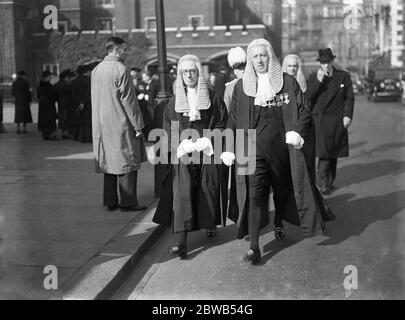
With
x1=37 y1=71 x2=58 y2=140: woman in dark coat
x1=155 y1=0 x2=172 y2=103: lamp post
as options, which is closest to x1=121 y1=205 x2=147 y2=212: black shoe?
x1=155 y1=0 x2=172 y2=103: lamp post

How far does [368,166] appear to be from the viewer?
373 inches

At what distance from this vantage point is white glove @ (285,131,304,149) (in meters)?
4.45

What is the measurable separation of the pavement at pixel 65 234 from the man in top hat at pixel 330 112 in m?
2.32

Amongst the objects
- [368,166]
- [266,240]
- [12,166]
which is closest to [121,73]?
[266,240]

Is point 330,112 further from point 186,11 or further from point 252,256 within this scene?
point 186,11

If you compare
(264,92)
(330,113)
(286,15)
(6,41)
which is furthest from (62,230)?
(6,41)

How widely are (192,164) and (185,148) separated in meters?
0.18

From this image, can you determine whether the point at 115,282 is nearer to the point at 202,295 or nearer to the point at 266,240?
the point at 202,295

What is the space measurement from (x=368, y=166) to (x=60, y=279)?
676cm

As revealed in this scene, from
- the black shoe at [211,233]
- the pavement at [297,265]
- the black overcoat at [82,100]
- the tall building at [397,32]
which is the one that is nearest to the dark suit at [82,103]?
the black overcoat at [82,100]

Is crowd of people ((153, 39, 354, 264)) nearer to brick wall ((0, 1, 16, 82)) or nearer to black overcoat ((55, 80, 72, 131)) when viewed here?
black overcoat ((55, 80, 72, 131))

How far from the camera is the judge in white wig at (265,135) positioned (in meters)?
4.55

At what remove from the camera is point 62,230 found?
17.3ft

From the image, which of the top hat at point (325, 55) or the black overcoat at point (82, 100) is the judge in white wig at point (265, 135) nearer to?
the top hat at point (325, 55)
